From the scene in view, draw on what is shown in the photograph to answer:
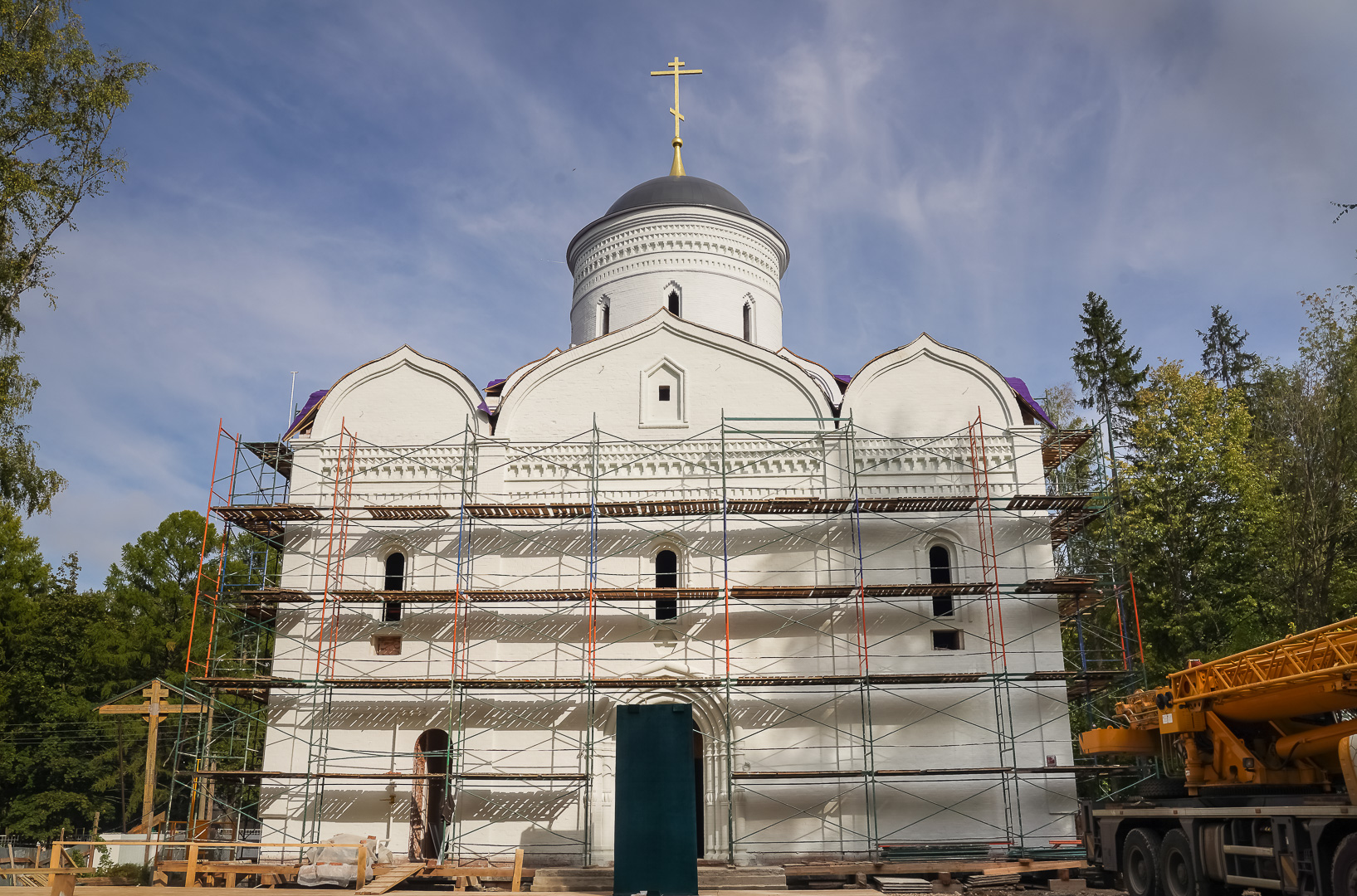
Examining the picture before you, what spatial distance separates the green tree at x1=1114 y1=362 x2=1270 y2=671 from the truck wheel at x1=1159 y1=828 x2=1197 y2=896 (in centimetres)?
1215

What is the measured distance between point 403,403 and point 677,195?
7.73 metres

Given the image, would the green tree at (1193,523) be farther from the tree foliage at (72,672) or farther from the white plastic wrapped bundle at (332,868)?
the tree foliage at (72,672)

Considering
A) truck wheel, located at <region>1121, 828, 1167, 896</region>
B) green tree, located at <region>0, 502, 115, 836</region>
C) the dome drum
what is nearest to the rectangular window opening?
truck wheel, located at <region>1121, 828, 1167, 896</region>

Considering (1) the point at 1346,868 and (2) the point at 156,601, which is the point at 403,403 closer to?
(1) the point at 1346,868

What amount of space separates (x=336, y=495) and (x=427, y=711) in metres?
4.13

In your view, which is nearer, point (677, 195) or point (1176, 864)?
point (1176, 864)

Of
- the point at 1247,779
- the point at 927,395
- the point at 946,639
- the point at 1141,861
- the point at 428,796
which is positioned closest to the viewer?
the point at 1247,779

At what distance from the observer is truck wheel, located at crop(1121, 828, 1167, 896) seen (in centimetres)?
1099

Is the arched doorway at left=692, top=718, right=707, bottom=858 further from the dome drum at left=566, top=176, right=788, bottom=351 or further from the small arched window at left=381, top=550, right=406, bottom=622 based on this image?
the dome drum at left=566, top=176, right=788, bottom=351

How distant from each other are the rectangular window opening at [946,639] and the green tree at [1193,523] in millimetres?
7738

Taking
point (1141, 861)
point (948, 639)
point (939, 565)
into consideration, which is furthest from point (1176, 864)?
point (939, 565)

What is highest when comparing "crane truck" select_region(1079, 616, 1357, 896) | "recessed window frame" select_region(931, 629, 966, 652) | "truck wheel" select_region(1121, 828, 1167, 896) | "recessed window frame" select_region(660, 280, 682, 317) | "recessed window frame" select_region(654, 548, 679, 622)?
"recessed window frame" select_region(660, 280, 682, 317)

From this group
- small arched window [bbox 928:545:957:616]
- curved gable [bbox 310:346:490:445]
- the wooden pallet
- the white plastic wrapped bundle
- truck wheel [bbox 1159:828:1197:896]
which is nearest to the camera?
truck wheel [bbox 1159:828:1197:896]

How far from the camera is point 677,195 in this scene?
22531 mm
